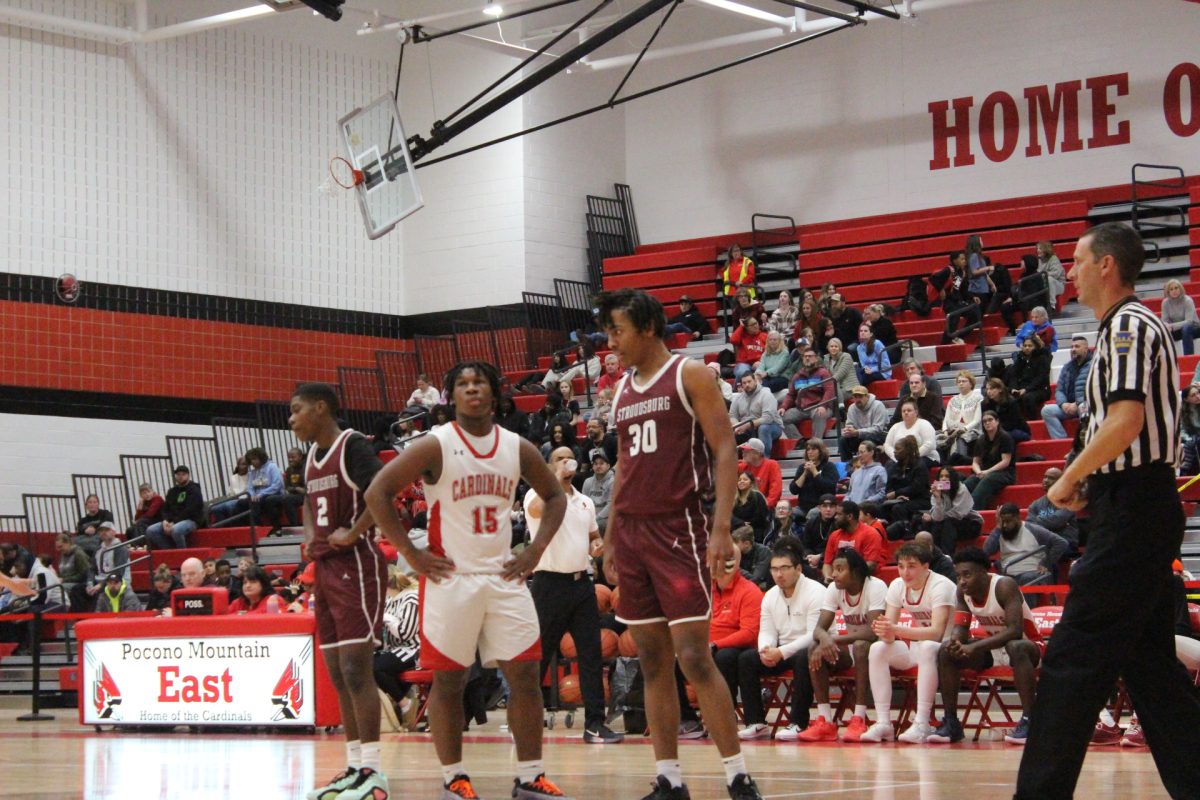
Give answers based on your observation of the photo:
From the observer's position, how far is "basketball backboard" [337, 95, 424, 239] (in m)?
19.5

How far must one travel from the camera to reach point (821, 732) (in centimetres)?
1096

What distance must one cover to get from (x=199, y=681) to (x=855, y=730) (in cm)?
543

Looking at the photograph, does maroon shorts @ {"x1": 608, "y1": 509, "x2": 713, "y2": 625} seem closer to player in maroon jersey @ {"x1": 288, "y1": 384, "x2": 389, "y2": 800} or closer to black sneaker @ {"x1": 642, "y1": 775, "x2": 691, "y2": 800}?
black sneaker @ {"x1": 642, "y1": 775, "x2": 691, "y2": 800}

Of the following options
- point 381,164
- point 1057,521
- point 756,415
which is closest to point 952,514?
point 1057,521

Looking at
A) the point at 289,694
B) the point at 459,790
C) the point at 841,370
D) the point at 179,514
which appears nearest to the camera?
the point at 459,790

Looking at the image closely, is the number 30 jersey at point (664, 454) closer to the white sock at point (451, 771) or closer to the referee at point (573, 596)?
the white sock at point (451, 771)

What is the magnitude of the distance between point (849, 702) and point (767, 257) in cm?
1396

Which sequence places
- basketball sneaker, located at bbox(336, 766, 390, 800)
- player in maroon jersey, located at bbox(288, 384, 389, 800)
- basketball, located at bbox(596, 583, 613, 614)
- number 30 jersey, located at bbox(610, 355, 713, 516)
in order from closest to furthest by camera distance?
1. number 30 jersey, located at bbox(610, 355, 713, 516)
2. basketball sneaker, located at bbox(336, 766, 390, 800)
3. player in maroon jersey, located at bbox(288, 384, 389, 800)
4. basketball, located at bbox(596, 583, 613, 614)

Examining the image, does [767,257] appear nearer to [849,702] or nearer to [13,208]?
[13,208]

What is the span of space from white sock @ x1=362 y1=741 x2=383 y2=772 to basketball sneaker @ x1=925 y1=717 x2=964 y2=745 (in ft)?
15.8

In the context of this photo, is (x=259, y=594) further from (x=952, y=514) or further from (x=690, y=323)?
(x=690, y=323)

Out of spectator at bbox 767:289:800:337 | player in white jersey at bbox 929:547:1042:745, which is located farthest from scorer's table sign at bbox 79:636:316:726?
spectator at bbox 767:289:800:337

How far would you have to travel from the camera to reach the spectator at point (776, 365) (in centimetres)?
1989

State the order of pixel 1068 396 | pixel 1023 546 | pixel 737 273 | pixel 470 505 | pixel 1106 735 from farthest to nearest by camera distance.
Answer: pixel 737 273
pixel 1068 396
pixel 1023 546
pixel 1106 735
pixel 470 505
